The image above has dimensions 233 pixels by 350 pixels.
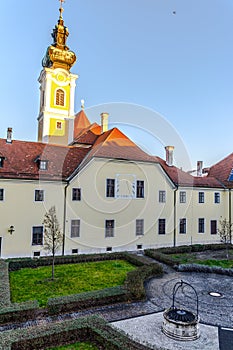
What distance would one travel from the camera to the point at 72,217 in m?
21.0

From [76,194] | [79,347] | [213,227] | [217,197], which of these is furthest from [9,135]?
[213,227]

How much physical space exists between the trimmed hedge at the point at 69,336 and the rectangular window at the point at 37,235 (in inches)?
452

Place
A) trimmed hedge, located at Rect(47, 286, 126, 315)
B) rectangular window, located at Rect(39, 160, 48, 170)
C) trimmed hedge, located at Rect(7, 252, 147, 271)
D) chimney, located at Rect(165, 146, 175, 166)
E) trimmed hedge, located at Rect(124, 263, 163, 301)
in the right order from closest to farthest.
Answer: trimmed hedge, located at Rect(47, 286, 126, 315), trimmed hedge, located at Rect(124, 263, 163, 301), trimmed hedge, located at Rect(7, 252, 147, 271), rectangular window, located at Rect(39, 160, 48, 170), chimney, located at Rect(165, 146, 175, 166)

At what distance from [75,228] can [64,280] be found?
6624mm

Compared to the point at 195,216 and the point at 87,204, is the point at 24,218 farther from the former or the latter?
the point at 195,216

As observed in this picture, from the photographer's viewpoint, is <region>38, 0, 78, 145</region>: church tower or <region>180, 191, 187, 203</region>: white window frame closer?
<region>180, 191, 187, 203</region>: white window frame

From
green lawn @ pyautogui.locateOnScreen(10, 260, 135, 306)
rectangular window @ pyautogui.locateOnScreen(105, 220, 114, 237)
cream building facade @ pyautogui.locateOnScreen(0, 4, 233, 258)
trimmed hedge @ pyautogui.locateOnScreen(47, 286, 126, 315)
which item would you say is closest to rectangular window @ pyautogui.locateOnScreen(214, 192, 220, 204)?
cream building facade @ pyautogui.locateOnScreen(0, 4, 233, 258)

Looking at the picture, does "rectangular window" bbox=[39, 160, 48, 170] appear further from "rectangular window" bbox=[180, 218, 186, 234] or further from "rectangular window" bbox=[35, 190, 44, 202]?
"rectangular window" bbox=[180, 218, 186, 234]

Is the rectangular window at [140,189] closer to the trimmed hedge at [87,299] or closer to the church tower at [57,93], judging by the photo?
the trimmed hedge at [87,299]

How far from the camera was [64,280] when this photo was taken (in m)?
14.6

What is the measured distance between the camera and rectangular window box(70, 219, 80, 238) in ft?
68.6

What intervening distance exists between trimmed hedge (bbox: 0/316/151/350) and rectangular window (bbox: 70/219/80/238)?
11969 millimetres

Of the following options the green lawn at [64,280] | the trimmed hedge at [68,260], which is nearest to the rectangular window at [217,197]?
the trimmed hedge at [68,260]

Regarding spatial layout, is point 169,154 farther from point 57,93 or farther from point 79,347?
point 79,347
